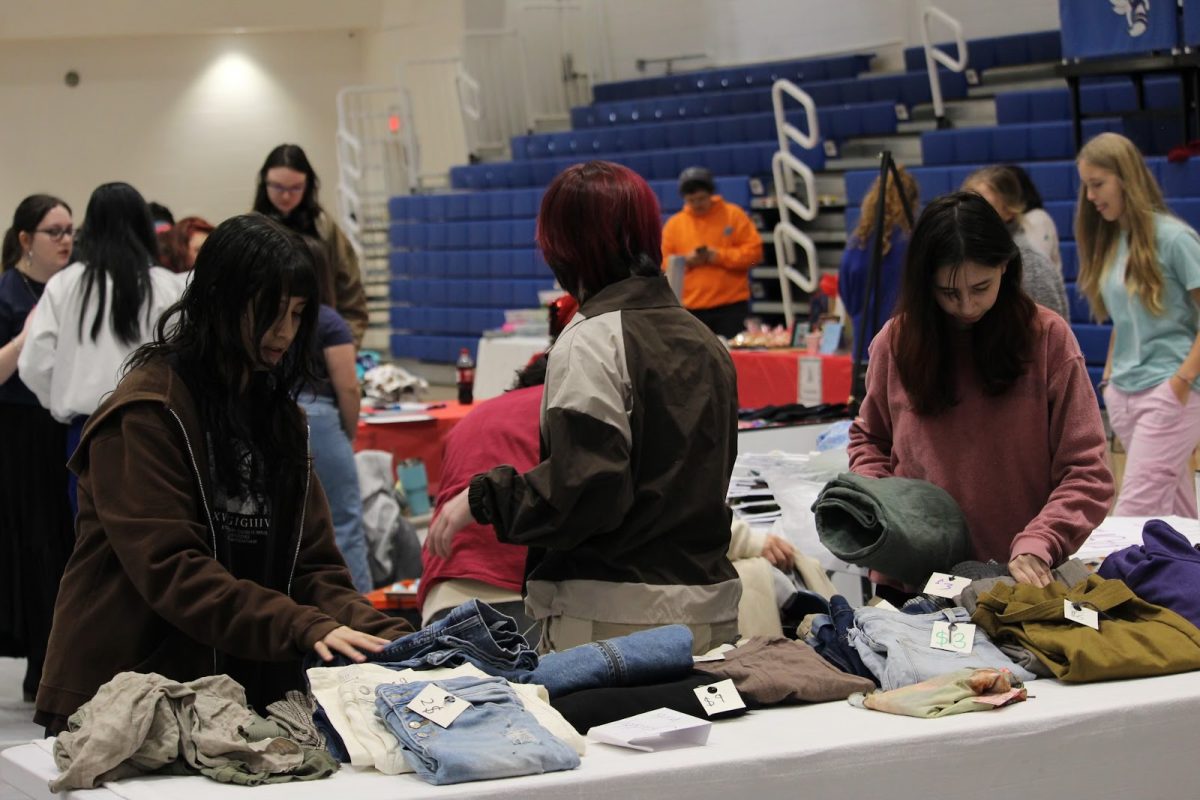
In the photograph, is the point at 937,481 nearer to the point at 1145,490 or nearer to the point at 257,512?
the point at 257,512

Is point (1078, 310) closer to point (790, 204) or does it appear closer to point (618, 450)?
point (790, 204)

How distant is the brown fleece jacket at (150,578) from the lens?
201 cm

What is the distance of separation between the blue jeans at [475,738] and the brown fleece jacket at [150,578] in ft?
0.64

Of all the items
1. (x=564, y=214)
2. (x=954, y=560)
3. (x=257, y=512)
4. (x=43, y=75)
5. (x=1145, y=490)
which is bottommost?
(x=1145, y=490)

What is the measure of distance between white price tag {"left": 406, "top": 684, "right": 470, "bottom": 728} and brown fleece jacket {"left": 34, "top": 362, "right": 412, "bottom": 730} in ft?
0.65

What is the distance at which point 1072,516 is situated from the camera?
2469 millimetres

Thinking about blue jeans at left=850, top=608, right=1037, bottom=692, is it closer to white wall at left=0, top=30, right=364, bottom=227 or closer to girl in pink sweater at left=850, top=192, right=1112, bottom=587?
girl in pink sweater at left=850, top=192, right=1112, bottom=587

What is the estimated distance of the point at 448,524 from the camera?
2.26 m

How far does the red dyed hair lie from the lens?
7.39 feet

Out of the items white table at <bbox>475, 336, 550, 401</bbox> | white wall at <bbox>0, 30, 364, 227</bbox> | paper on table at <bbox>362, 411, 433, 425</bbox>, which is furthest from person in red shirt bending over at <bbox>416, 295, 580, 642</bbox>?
white wall at <bbox>0, 30, 364, 227</bbox>

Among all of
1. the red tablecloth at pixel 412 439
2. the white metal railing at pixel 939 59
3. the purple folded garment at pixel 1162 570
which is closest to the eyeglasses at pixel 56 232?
the red tablecloth at pixel 412 439

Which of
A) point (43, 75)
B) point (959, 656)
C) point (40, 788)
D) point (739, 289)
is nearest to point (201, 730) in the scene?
point (40, 788)

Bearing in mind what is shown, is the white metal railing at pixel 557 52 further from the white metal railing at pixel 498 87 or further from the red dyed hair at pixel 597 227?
the red dyed hair at pixel 597 227

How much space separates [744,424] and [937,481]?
240 cm
